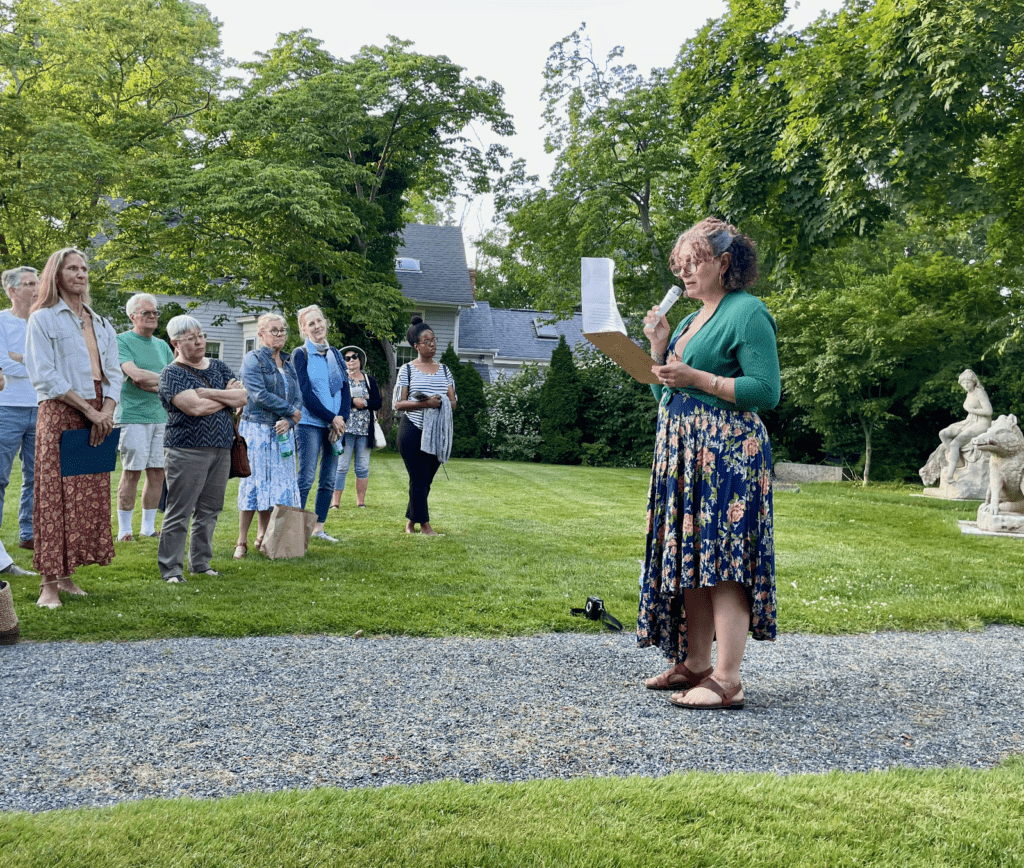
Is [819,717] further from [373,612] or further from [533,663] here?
[373,612]

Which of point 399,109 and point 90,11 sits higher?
point 90,11

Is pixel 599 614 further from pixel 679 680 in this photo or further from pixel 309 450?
pixel 309 450

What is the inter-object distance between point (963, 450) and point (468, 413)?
14080 millimetres

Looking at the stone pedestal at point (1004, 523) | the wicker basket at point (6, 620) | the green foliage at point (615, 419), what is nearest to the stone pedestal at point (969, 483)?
the stone pedestal at point (1004, 523)

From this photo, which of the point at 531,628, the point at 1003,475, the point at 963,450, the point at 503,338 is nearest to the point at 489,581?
the point at 531,628

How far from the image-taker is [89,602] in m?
5.18

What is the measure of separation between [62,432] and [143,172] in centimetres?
1863

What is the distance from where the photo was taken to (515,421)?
1015 inches

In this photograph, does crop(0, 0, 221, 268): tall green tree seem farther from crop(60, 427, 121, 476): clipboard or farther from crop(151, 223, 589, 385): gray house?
crop(60, 427, 121, 476): clipboard

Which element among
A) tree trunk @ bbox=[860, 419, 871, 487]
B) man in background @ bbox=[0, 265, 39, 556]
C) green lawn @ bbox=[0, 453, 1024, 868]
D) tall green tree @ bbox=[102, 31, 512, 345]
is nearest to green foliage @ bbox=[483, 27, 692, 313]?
tall green tree @ bbox=[102, 31, 512, 345]

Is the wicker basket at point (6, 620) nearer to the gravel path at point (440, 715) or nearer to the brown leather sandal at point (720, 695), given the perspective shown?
the gravel path at point (440, 715)

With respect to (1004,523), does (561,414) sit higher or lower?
higher

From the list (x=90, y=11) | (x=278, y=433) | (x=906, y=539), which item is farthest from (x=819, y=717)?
(x=90, y=11)

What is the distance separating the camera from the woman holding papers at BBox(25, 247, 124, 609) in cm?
504
